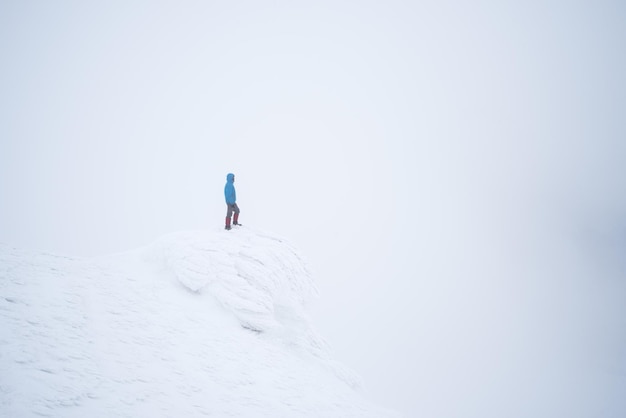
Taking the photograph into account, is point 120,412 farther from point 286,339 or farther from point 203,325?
point 286,339

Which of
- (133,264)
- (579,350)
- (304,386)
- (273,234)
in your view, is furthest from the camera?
(579,350)

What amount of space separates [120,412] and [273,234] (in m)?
15.5

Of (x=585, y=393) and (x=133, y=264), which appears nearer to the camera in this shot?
(x=133, y=264)

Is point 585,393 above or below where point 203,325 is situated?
below

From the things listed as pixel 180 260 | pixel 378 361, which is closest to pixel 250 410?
pixel 180 260

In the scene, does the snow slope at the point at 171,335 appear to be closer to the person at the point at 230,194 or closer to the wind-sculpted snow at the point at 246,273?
the wind-sculpted snow at the point at 246,273

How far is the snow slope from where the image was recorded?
885 cm

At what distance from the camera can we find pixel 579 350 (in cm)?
15062

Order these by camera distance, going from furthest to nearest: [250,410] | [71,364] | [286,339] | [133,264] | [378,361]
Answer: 1. [378,361]
2. [133,264]
3. [286,339]
4. [250,410]
5. [71,364]

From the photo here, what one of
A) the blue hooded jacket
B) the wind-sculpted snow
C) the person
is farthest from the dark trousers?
the wind-sculpted snow

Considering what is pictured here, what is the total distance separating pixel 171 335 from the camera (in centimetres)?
1327

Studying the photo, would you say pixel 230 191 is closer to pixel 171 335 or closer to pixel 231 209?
pixel 231 209

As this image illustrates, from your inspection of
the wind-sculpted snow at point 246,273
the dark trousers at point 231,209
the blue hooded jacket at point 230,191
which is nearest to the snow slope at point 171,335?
the wind-sculpted snow at point 246,273

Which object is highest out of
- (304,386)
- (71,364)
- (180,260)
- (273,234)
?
(273,234)
